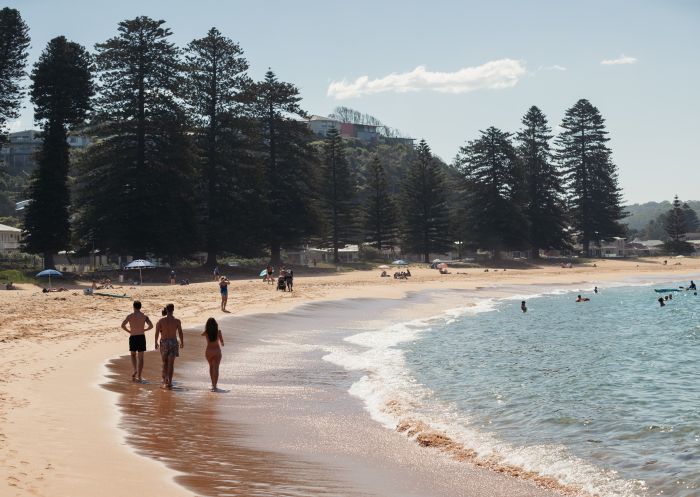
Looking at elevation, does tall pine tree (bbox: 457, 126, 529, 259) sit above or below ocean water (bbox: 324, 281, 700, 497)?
above

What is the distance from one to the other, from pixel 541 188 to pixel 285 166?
39.1 meters

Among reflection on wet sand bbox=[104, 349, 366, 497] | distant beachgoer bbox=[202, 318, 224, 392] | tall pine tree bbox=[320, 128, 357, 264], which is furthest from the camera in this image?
tall pine tree bbox=[320, 128, 357, 264]

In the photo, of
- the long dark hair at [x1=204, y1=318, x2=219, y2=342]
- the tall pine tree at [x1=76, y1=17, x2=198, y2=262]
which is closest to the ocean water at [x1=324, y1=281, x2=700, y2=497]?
the long dark hair at [x1=204, y1=318, x2=219, y2=342]

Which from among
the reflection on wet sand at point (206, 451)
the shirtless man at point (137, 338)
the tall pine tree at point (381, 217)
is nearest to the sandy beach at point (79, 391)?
the reflection on wet sand at point (206, 451)

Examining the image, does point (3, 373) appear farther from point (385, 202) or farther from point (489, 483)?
→ point (385, 202)

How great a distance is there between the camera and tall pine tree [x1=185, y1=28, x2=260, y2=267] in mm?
55219

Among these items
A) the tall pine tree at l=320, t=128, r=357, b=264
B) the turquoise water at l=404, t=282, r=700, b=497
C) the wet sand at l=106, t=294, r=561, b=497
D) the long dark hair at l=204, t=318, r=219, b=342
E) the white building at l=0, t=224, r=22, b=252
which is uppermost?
the tall pine tree at l=320, t=128, r=357, b=264

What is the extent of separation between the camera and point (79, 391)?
1271 cm

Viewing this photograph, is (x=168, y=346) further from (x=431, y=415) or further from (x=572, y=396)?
(x=572, y=396)

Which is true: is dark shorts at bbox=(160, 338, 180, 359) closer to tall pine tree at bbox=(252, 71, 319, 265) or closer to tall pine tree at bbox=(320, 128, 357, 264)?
tall pine tree at bbox=(252, 71, 319, 265)

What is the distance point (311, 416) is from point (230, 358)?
7178mm

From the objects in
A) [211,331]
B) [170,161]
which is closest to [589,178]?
[170,161]

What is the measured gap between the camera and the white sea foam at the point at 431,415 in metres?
9.28

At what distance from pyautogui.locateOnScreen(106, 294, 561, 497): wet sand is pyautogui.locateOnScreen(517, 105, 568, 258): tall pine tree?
71.0m
